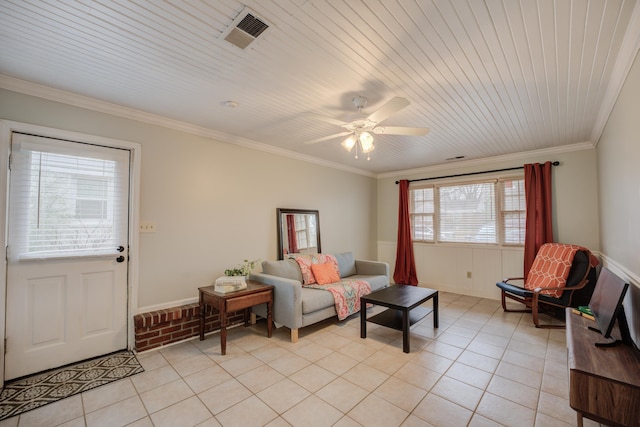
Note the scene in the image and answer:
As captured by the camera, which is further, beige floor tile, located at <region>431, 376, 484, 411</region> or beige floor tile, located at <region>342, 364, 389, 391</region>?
beige floor tile, located at <region>342, 364, 389, 391</region>

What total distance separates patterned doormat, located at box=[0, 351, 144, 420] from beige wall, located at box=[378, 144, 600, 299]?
15.9 feet

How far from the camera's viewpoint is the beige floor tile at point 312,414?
5.96 feet

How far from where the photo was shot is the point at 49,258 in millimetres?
2406

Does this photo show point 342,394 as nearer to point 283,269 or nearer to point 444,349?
point 444,349

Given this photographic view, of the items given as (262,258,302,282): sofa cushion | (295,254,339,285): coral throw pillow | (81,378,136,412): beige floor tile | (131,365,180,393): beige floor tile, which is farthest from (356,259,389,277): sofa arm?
(81,378,136,412): beige floor tile

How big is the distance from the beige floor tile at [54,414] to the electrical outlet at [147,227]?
1.49 metres

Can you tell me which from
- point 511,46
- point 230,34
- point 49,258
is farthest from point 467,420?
point 49,258

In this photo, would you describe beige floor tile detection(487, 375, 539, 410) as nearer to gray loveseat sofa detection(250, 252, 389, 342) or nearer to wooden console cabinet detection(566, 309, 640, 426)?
wooden console cabinet detection(566, 309, 640, 426)

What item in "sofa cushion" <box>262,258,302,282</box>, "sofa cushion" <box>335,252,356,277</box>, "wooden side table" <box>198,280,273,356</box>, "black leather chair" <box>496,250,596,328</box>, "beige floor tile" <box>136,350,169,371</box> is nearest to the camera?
"beige floor tile" <box>136,350,169,371</box>

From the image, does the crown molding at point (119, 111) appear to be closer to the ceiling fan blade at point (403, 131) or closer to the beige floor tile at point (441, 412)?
the ceiling fan blade at point (403, 131)

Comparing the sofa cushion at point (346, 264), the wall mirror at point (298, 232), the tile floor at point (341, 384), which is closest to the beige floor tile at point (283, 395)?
the tile floor at point (341, 384)

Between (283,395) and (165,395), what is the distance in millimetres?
921

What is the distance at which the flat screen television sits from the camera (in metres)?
1.75

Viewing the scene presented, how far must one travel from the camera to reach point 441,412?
6.27 ft
